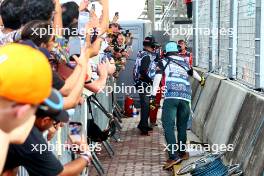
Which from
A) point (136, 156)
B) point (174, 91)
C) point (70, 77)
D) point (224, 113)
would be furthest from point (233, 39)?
point (70, 77)

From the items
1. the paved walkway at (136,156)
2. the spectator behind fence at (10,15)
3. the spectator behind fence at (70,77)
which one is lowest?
the paved walkway at (136,156)

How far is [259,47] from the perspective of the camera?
8.33m

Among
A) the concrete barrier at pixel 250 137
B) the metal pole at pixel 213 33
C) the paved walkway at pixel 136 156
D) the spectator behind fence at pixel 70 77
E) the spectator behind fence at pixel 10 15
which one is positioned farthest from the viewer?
the metal pole at pixel 213 33

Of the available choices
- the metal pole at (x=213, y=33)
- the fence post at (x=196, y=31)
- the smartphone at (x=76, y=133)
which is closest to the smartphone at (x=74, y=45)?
the smartphone at (x=76, y=133)

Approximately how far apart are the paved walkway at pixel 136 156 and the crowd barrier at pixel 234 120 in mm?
807

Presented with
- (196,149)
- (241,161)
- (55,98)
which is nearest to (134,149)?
(196,149)

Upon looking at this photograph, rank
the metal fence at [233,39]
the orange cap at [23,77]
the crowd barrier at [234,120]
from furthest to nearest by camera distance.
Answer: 1. the metal fence at [233,39]
2. the crowd barrier at [234,120]
3. the orange cap at [23,77]

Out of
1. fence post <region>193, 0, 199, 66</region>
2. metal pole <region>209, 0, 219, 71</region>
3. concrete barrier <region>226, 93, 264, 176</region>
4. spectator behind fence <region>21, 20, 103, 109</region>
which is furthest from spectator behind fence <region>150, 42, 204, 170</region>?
fence post <region>193, 0, 199, 66</region>

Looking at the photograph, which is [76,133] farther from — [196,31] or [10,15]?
[196,31]

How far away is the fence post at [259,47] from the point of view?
27.1 feet

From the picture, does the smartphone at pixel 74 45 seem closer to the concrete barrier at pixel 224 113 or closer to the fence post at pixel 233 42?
the concrete barrier at pixel 224 113

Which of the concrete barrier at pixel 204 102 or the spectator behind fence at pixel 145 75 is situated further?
the spectator behind fence at pixel 145 75

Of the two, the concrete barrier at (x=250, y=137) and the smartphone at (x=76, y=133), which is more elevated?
the smartphone at (x=76, y=133)

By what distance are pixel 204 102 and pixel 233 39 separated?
1858 millimetres
